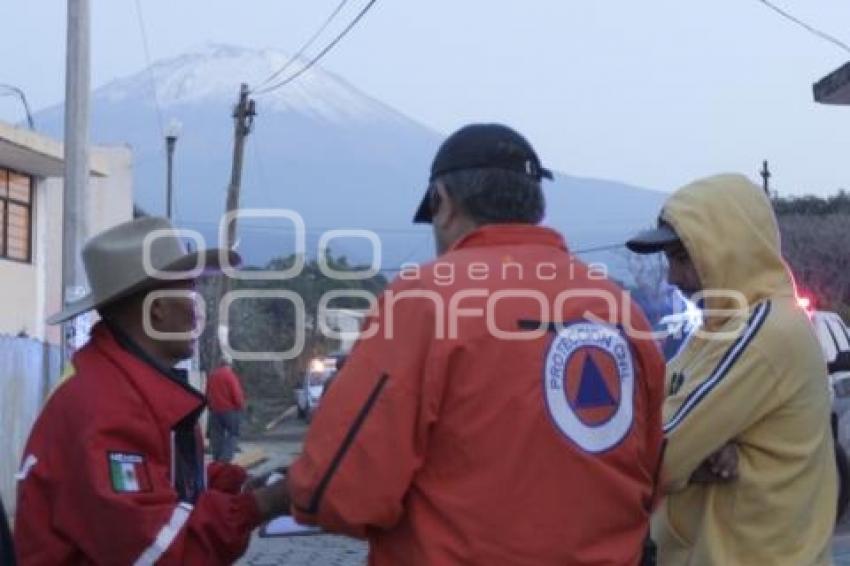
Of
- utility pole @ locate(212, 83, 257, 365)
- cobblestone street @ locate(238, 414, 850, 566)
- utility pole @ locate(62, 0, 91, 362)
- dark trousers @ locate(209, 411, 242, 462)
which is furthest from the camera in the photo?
utility pole @ locate(212, 83, 257, 365)

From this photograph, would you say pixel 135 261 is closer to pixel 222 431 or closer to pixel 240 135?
pixel 222 431

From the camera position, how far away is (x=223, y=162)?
281 ft

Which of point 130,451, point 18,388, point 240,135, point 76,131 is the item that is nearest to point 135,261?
point 130,451

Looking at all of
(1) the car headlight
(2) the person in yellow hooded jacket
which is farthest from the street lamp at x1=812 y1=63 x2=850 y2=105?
(2) the person in yellow hooded jacket

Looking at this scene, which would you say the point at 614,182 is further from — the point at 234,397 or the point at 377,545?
the point at 377,545

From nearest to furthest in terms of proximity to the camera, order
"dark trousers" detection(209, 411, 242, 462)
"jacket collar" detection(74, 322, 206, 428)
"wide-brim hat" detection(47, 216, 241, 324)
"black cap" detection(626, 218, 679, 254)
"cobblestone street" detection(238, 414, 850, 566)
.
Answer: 1. "jacket collar" detection(74, 322, 206, 428)
2. "wide-brim hat" detection(47, 216, 241, 324)
3. "black cap" detection(626, 218, 679, 254)
4. "cobblestone street" detection(238, 414, 850, 566)
5. "dark trousers" detection(209, 411, 242, 462)

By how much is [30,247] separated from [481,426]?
26.7 m

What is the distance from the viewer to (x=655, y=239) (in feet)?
13.0

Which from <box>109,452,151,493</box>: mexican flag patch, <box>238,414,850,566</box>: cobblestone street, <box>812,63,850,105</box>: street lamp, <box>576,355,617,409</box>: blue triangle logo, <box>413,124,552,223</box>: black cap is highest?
<box>812,63,850,105</box>: street lamp

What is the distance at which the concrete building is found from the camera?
16.8 metres

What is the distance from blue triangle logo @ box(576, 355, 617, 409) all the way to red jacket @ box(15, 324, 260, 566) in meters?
0.85

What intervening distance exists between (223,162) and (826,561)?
8331cm

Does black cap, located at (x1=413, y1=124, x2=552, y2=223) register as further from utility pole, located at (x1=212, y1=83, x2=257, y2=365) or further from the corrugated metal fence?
utility pole, located at (x1=212, y1=83, x2=257, y2=365)

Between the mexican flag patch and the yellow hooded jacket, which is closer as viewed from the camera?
the mexican flag patch
